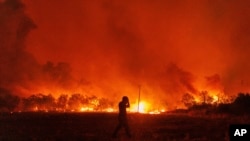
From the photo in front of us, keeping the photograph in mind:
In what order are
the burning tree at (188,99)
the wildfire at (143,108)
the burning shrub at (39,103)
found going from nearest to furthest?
1. the wildfire at (143,108)
2. the burning tree at (188,99)
3. the burning shrub at (39,103)

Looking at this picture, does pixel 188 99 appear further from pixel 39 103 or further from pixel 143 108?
pixel 39 103

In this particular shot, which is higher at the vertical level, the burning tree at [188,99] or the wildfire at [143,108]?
the burning tree at [188,99]

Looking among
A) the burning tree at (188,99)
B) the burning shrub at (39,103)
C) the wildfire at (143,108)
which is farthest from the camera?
the burning shrub at (39,103)

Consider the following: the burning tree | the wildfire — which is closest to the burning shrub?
the wildfire

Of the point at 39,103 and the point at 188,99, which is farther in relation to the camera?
the point at 39,103

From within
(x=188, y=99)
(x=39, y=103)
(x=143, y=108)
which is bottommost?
(x=143, y=108)

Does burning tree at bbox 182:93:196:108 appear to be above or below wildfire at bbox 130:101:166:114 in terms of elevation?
above

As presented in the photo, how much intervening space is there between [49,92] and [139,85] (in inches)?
449

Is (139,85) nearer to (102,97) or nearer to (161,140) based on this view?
(102,97)

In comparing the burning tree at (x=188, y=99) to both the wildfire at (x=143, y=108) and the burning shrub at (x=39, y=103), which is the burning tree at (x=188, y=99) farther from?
the burning shrub at (x=39, y=103)

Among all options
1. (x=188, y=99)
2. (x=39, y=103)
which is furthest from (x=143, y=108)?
(x=39, y=103)

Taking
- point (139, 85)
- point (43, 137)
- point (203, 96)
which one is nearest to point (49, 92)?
point (139, 85)

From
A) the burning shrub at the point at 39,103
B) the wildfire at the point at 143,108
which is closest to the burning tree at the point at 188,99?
the wildfire at the point at 143,108

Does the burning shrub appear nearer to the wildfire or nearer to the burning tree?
the wildfire
